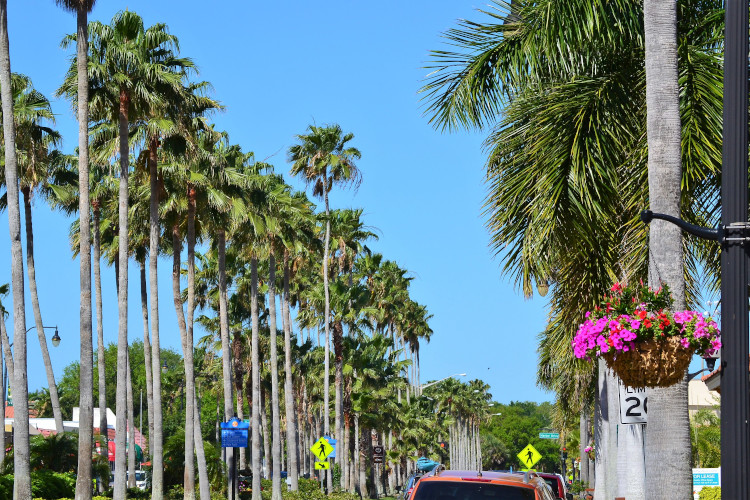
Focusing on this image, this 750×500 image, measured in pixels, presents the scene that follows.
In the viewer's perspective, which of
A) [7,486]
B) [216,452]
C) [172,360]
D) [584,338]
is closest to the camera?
[584,338]

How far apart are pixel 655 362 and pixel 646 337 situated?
0.23 metres

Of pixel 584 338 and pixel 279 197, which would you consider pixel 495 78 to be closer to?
pixel 584 338

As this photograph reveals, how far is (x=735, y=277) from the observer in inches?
277

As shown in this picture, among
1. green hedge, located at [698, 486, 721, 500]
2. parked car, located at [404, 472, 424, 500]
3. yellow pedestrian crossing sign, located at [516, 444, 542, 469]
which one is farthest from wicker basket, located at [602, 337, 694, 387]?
yellow pedestrian crossing sign, located at [516, 444, 542, 469]

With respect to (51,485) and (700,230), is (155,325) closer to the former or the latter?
(51,485)

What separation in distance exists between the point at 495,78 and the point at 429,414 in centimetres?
9695

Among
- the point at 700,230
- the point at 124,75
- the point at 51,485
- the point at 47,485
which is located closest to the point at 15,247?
the point at 124,75

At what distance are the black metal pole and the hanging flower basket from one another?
2.83 feet

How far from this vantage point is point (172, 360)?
512ft

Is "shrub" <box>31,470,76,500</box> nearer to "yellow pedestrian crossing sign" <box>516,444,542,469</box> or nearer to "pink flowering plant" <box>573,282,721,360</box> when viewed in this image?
"yellow pedestrian crossing sign" <box>516,444,542,469</box>

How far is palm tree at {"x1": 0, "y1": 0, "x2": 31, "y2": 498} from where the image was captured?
2236cm

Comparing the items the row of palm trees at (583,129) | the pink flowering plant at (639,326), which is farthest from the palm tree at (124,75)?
the pink flowering plant at (639,326)

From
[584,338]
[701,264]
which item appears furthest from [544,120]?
[584,338]

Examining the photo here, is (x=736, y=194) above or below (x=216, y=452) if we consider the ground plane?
above
